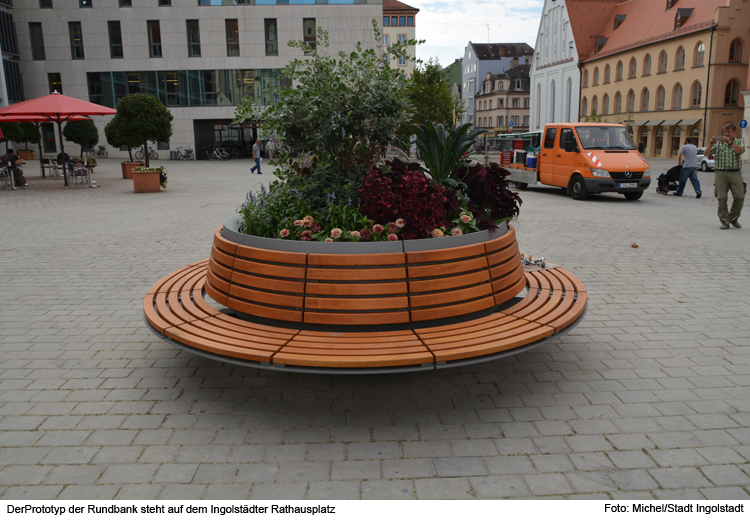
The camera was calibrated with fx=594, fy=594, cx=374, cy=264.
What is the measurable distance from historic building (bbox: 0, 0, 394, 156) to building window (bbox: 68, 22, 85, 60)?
0.23ft

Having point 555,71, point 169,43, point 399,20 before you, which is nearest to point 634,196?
point 169,43

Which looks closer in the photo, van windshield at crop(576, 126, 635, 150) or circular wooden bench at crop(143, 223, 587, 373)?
circular wooden bench at crop(143, 223, 587, 373)

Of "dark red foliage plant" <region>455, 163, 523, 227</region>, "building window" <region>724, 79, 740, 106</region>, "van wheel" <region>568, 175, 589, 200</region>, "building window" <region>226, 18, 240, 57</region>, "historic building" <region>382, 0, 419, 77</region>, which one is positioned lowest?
"van wheel" <region>568, 175, 589, 200</region>

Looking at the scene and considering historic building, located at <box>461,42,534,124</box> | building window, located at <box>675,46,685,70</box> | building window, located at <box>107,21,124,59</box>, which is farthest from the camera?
historic building, located at <box>461,42,534,124</box>

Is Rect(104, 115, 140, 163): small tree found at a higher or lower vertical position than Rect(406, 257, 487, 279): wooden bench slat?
higher

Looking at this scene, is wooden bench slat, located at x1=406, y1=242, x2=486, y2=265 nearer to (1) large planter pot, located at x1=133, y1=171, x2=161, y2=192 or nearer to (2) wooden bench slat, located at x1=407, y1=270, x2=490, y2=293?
(2) wooden bench slat, located at x1=407, y1=270, x2=490, y2=293

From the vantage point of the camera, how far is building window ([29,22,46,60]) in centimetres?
4388

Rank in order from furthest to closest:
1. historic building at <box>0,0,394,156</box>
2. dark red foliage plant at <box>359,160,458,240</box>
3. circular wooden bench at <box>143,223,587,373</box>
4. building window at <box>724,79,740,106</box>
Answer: building window at <box>724,79,740,106</box>, historic building at <box>0,0,394,156</box>, dark red foliage plant at <box>359,160,458,240</box>, circular wooden bench at <box>143,223,587,373</box>

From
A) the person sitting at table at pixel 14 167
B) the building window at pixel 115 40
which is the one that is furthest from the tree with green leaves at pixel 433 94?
the person sitting at table at pixel 14 167

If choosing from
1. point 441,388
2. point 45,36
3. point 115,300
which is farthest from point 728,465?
point 45,36

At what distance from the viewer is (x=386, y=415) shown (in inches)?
144

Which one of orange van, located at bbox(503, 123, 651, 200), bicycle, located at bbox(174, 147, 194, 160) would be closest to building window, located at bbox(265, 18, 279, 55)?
bicycle, located at bbox(174, 147, 194, 160)

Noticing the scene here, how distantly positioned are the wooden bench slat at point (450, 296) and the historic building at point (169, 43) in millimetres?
41533

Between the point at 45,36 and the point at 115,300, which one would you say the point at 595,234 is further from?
the point at 45,36
